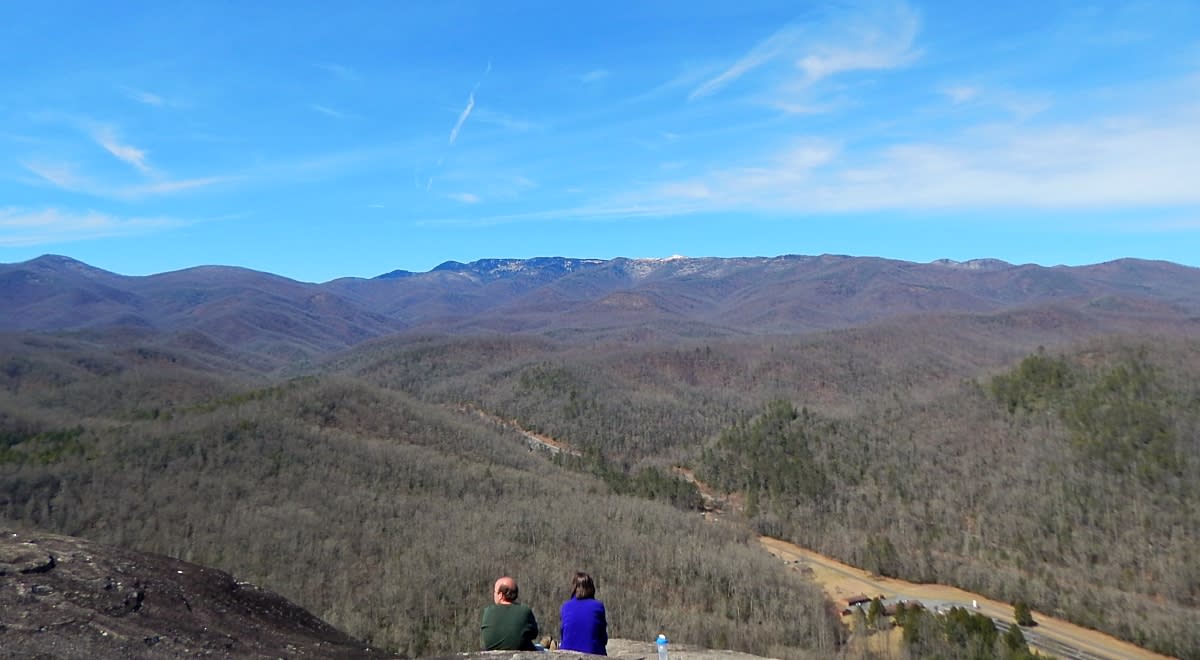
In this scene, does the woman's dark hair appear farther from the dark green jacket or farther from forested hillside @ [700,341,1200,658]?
forested hillside @ [700,341,1200,658]

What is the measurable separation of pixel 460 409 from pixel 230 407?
54980 millimetres

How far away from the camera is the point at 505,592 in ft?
37.6

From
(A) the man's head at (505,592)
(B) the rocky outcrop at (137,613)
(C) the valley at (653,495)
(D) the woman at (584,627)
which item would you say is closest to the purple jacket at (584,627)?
(D) the woman at (584,627)

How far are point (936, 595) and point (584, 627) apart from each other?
5863 cm

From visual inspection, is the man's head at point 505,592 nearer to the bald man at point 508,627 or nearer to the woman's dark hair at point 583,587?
the bald man at point 508,627

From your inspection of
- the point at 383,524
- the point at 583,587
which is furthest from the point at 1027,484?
the point at 583,587

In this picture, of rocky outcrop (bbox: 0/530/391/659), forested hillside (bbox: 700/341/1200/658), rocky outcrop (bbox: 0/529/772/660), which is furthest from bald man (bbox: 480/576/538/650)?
forested hillside (bbox: 700/341/1200/658)

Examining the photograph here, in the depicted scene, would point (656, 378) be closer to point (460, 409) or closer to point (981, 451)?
point (460, 409)

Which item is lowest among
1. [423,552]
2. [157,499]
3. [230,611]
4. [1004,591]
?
[1004,591]

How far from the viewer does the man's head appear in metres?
11.4

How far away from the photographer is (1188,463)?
6850cm

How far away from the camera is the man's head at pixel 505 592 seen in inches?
449

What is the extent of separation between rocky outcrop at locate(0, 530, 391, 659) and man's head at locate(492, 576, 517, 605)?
142 inches

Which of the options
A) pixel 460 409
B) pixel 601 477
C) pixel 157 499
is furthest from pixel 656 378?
pixel 157 499
